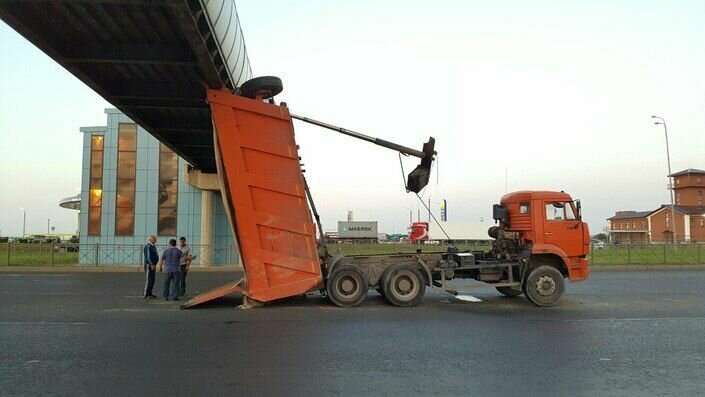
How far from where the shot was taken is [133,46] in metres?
11.7

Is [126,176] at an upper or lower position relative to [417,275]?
upper

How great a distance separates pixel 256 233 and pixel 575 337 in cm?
627

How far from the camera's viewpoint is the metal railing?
25.8 m

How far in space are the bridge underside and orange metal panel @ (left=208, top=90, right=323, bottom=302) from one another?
5.09 feet

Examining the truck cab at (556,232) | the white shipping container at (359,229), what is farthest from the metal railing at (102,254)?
the white shipping container at (359,229)

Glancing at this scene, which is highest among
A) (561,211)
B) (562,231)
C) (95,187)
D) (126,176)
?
(126,176)

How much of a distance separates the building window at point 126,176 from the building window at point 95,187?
105cm

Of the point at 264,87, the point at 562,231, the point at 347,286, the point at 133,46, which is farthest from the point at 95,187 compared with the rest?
the point at 562,231

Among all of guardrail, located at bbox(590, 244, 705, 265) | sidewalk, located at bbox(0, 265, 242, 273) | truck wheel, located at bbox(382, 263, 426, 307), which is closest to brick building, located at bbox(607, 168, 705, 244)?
guardrail, located at bbox(590, 244, 705, 265)

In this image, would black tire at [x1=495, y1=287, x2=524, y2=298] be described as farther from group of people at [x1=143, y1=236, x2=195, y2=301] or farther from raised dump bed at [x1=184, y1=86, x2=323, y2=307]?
group of people at [x1=143, y1=236, x2=195, y2=301]

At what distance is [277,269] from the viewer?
10.7 m

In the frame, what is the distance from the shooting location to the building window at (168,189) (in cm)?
2775

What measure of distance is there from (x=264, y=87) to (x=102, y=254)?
19613 millimetres

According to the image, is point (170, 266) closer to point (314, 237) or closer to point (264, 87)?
point (314, 237)
